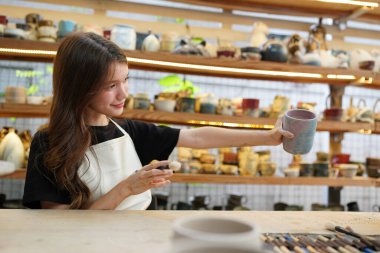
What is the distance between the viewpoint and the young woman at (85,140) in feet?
4.66

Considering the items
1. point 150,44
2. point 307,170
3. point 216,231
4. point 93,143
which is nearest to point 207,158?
point 307,170

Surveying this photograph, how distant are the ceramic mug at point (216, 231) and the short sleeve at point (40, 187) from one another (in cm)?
102

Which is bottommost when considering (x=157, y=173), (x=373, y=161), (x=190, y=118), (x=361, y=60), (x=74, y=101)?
(x=373, y=161)

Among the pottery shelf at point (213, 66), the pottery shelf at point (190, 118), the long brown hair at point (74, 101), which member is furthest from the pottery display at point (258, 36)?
the long brown hair at point (74, 101)

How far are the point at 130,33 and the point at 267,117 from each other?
3.85ft

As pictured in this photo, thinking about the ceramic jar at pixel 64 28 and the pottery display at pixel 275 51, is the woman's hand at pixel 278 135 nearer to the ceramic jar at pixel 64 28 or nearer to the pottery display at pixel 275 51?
the pottery display at pixel 275 51

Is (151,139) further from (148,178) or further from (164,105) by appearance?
(164,105)

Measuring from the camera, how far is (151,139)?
179 cm

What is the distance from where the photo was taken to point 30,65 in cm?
335

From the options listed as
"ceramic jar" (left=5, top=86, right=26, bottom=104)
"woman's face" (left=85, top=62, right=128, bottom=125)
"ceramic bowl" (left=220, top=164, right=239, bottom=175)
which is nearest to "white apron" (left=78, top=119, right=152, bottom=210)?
"woman's face" (left=85, top=62, right=128, bottom=125)

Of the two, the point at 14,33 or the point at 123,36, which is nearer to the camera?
the point at 14,33

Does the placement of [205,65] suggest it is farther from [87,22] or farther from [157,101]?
[87,22]

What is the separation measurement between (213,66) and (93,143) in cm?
152

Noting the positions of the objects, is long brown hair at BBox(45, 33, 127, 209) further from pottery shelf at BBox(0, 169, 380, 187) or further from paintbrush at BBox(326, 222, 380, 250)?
pottery shelf at BBox(0, 169, 380, 187)
